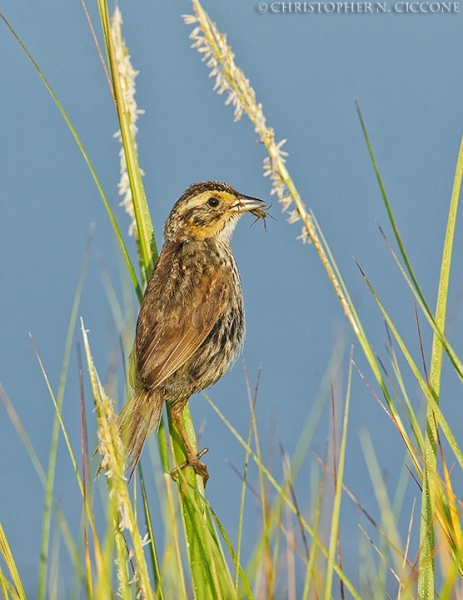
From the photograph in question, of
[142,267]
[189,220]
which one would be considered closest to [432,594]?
[142,267]

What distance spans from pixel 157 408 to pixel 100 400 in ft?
6.45

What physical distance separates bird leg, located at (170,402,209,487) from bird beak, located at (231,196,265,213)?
4.01 ft

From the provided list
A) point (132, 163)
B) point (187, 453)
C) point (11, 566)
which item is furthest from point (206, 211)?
point (11, 566)

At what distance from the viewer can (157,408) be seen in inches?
137

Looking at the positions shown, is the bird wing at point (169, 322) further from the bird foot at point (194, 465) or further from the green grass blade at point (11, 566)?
the green grass blade at point (11, 566)

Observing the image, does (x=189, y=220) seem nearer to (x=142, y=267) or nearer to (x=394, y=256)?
(x=142, y=267)

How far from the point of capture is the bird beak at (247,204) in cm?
424

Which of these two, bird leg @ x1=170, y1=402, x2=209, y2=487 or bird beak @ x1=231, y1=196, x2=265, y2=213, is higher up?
bird beak @ x1=231, y1=196, x2=265, y2=213

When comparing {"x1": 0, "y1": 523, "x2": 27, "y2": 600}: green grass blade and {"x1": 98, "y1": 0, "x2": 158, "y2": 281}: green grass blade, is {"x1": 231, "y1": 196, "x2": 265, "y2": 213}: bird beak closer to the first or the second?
{"x1": 98, "y1": 0, "x2": 158, "y2": 281}: green grass blade

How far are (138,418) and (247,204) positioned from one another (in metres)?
1.52

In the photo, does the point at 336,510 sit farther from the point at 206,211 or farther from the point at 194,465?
the point at 206,211

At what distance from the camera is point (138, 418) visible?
3328 mm

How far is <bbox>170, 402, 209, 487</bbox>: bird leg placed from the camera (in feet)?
10.3

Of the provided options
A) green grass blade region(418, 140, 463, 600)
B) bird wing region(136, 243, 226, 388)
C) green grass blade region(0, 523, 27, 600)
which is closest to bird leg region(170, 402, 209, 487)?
bird wing region(136, 243, 226, 388)
